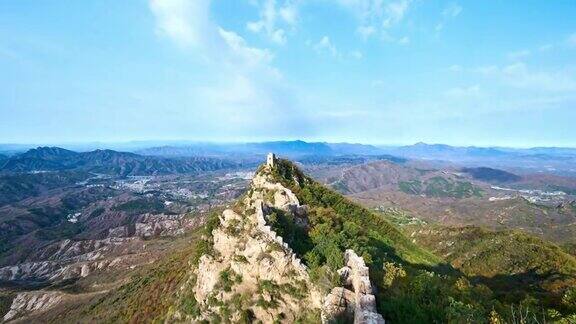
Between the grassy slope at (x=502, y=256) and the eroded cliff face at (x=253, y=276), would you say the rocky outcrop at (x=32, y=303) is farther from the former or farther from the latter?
the grassy slope at (x=502, y=256)

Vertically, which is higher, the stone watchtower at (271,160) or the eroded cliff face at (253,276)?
the stone watchtower at (271,160)

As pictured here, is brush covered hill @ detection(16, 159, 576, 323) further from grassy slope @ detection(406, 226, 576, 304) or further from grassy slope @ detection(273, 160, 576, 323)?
grassy slope @ detection(406, 226, 576, 304)

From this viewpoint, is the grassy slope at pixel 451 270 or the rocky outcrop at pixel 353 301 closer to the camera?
the rocky outcrop at pixel 353 301

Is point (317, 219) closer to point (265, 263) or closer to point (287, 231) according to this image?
point (287, 231)

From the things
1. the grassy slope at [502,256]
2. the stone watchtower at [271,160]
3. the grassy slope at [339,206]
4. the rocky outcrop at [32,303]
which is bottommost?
the rocky outcrop at [32,303]

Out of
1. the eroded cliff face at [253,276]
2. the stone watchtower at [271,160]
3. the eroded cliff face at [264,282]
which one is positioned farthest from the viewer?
the stone watchtower at [271,160]

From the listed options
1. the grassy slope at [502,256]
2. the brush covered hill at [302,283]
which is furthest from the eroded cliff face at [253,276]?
the grassy slope at [502,256]

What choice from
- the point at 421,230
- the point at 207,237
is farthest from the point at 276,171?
the point at 421,230

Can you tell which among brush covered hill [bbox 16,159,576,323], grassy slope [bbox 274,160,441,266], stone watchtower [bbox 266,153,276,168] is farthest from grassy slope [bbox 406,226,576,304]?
stone watchtower [bbox 266,153,276,168]
